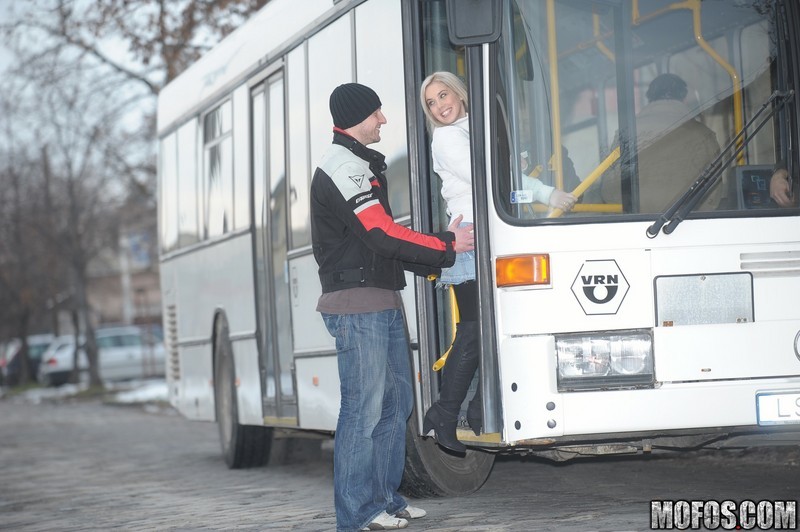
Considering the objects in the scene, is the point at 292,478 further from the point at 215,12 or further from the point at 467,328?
the point at 215,12

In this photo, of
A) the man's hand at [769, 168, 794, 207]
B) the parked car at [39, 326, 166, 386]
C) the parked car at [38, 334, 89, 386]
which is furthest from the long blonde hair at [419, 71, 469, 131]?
the parked car at [38, 334, 89, 386]

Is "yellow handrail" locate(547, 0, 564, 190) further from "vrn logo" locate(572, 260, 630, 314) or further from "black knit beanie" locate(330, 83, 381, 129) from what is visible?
"black knit beanie" locate(330, 83, 381, 129)

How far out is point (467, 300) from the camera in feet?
23.8

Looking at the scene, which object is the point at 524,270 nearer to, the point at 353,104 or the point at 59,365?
the point at 353,104

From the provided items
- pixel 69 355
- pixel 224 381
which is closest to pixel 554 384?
pixel 224 381

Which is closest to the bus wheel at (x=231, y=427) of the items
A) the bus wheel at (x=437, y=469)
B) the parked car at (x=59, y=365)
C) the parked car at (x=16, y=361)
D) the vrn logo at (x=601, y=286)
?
the bus wheel at (x=437, y=469)

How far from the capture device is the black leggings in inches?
284

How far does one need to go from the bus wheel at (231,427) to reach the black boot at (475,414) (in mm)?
5078

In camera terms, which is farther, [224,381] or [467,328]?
[224,381]

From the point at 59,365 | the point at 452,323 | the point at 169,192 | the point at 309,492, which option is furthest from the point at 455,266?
the point at 59,365

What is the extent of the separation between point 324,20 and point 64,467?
7247mm

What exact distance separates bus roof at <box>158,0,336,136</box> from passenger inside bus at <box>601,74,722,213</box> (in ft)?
9.51

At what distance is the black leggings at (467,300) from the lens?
7211mm

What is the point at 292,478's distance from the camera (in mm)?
11320
